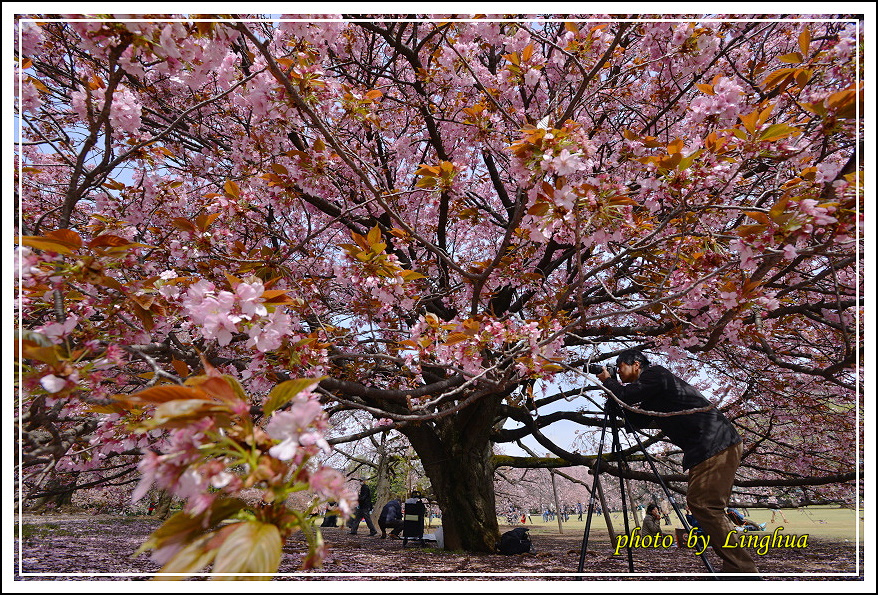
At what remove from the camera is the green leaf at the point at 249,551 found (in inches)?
24.8

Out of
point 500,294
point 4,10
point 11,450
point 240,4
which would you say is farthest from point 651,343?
point 4,10

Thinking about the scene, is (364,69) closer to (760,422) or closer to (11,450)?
(11,450)

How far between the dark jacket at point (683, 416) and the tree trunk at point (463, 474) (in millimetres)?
2051

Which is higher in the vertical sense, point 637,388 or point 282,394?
point 637,388

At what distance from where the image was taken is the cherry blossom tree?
4.64ft

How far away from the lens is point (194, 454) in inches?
27.6

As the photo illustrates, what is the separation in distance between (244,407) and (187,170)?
Answer: 11.5ft

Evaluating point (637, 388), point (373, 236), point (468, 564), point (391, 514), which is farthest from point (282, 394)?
point (391, 514)

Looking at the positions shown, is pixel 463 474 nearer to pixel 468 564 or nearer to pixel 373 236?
pixel 468 564

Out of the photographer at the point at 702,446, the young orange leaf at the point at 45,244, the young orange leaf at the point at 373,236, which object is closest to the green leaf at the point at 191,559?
the young orange leaf at the point at 45,244

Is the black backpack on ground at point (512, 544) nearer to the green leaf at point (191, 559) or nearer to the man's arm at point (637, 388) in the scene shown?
the man's arm at point (637, 388)

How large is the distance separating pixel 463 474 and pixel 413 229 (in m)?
2.70

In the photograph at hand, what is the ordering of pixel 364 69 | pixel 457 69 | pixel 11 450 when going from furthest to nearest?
pixel 364 69 → pixel 457 69 → pixel 11 450

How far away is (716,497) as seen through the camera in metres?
2.12
